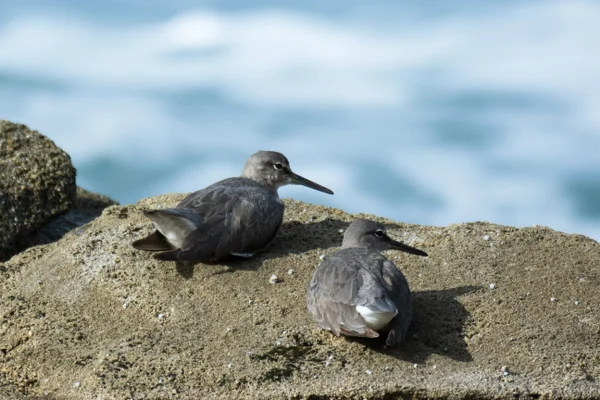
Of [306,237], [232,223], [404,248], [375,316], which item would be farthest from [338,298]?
[306,237]

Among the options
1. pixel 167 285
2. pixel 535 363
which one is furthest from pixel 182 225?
pixel 535 363

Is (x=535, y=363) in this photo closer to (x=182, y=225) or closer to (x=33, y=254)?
(x=182, y=225)

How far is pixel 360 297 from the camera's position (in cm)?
664

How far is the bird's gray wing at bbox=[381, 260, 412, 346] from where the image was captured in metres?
6.55

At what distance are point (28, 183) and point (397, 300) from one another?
434 cm

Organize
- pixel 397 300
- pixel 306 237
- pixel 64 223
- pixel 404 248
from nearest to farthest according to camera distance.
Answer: pixel 397 300
pixel 404 248
pixel 306 237
pixel 64 223

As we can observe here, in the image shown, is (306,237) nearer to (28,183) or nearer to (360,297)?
(360,297)

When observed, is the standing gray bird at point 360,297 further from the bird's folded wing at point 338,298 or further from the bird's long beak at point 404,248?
the bird's long beak at point 404,248

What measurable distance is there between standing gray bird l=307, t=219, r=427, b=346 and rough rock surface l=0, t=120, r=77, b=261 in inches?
138

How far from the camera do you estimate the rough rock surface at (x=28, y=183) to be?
9227 mm

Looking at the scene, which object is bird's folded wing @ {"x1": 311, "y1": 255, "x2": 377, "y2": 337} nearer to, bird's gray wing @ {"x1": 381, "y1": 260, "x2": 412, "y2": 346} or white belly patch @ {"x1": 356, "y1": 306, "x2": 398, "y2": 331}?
white belly patch @ {"x1": 356, "y1": 306, "x2": 398, "y2": 331}

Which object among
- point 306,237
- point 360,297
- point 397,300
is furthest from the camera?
point 306,237

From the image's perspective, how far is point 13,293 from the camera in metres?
7.99

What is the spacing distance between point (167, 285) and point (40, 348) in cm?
111
